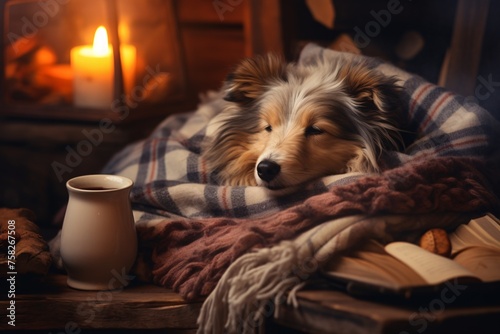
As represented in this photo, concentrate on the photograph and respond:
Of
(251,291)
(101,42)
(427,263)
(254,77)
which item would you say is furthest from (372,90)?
(101,42)

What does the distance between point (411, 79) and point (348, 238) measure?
0.51 metres

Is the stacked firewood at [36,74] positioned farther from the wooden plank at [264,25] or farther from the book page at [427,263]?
the book page at [427,263]

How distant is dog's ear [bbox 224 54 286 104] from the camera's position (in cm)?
151

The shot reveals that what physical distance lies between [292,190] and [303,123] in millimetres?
140

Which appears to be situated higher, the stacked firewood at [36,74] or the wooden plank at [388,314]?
the stacked firewood at [36,74]

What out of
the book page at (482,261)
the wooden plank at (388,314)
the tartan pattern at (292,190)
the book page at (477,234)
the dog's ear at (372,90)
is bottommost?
the wooden plank at (388,314)

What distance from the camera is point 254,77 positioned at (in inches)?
59.7

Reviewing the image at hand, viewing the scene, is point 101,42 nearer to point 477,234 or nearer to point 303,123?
point 303,123

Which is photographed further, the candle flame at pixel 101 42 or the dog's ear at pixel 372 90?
the candle flame at pixel 101 42

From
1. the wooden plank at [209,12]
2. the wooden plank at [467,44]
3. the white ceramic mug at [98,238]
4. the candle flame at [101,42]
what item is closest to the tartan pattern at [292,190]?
the white ceramic mug at [98,238]

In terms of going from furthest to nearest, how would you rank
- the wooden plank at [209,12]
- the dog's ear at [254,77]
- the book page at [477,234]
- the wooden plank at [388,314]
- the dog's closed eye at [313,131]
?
the wooden plank at [209,12] → the dog's ear at [254,77] → the dog's closed eye at [313,131] → the book page at [477,234] → the wooden plank at [388,314]

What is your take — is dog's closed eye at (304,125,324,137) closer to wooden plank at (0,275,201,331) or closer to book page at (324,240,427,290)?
book page at (324,240,427,290)

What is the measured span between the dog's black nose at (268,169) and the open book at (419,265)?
22 cm

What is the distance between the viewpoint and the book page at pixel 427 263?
A: 1.12 meters
